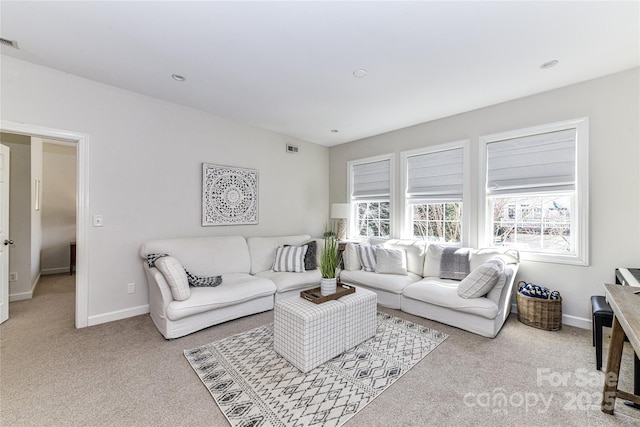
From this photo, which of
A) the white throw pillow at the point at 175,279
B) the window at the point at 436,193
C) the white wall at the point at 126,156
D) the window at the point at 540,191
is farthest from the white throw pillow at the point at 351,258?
the white throw pillow at the point at 175,279

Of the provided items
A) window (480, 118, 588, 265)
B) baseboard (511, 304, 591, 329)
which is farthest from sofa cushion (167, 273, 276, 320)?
baseboard (511, 304, 591, 329)

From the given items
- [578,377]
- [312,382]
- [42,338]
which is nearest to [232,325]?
[312,382]

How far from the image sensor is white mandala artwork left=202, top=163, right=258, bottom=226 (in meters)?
3.77

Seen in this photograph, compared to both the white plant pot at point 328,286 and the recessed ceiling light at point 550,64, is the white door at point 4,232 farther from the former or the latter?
the recessed ceiling light at point 550,64

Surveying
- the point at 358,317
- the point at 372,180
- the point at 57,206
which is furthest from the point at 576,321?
the point at 57,206

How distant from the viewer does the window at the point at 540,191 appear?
2.93 m

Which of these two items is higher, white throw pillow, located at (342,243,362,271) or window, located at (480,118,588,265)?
window, located at (480,118,588,265)

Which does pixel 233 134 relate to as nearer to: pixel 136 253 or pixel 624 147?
pixel 136 253

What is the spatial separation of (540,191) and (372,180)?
7.92ft

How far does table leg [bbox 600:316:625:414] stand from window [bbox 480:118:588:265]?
152 centimetres

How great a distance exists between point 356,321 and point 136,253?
2.72 meters

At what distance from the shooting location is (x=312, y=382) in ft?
6.44

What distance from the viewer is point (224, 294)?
2.86 metres

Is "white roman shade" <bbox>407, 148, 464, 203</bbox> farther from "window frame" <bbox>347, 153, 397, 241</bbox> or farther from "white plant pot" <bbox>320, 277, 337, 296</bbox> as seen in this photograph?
"white plant pot" <bbox>320, 277, 337, 296</bbox>
